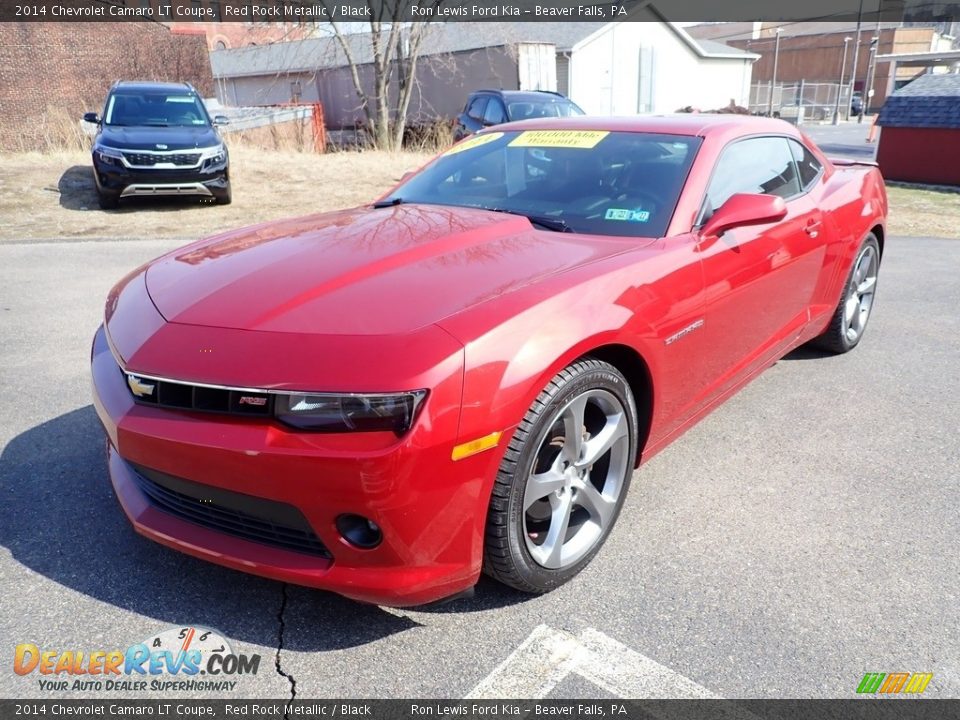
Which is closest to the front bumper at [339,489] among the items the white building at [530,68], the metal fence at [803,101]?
the white building at [530,68]

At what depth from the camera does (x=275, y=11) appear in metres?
25.4

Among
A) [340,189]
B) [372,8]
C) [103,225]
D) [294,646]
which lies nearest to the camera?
[294,646]

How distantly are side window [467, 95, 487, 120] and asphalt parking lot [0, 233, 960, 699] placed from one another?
36.5 feet

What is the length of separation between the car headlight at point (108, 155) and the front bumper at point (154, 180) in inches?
1.3

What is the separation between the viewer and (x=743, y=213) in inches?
121

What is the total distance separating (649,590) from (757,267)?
1620 millimetres

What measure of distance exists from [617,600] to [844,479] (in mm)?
1454

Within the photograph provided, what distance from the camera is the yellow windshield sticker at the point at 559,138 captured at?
11.8 feet

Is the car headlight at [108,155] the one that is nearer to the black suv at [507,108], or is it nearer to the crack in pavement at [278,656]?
the black suv at [507,108]

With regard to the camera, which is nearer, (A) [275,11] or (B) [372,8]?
(B) [372,8]

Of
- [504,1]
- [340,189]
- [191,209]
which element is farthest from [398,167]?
[504,1]

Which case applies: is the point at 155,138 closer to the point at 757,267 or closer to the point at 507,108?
the point at 507,108

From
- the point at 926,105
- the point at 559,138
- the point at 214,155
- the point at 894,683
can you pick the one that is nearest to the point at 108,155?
the point at 214,155

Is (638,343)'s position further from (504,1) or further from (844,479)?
(504,1)
